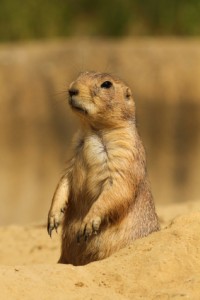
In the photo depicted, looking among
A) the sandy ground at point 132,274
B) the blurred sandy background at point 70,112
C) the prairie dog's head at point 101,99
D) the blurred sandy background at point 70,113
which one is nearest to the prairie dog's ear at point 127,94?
the prairie dog's head at point 101,99

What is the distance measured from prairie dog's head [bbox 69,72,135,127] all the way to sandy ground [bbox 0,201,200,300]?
1.08m

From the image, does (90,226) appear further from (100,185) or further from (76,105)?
(76,105)

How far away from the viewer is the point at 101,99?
671 cm

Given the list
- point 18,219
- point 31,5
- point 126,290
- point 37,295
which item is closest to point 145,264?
point 126,290

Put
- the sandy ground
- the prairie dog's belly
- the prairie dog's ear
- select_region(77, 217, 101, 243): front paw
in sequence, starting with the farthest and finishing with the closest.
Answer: the prairie dog's ear → the prairie dog's belly → select_region(77, 217, 101, 243): front paw → the sandy ground

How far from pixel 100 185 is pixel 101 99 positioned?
0.63 metres

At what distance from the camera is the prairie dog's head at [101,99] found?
6469mm

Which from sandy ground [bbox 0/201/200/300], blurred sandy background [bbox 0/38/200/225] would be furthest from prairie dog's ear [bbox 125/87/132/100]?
blurred sandy background [bbox 0/38/200/225]

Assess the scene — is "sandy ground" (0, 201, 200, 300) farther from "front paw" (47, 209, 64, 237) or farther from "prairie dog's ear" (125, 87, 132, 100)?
"prairie dog's ear" (125, 87, 132, 100)

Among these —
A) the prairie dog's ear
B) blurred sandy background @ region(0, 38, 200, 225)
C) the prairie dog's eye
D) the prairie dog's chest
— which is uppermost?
the prairie dog's eye

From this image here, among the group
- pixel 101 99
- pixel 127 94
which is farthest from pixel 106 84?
pixel 127 94

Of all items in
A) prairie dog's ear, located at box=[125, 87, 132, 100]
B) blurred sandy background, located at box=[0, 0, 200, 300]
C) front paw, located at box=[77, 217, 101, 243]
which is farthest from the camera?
blurred sandy background, located at box=[0, 0, 200, 300]

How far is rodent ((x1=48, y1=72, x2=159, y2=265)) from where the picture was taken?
6.33 metres

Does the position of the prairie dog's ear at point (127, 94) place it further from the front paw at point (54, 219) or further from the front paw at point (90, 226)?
the front paw at point (90, 226)
